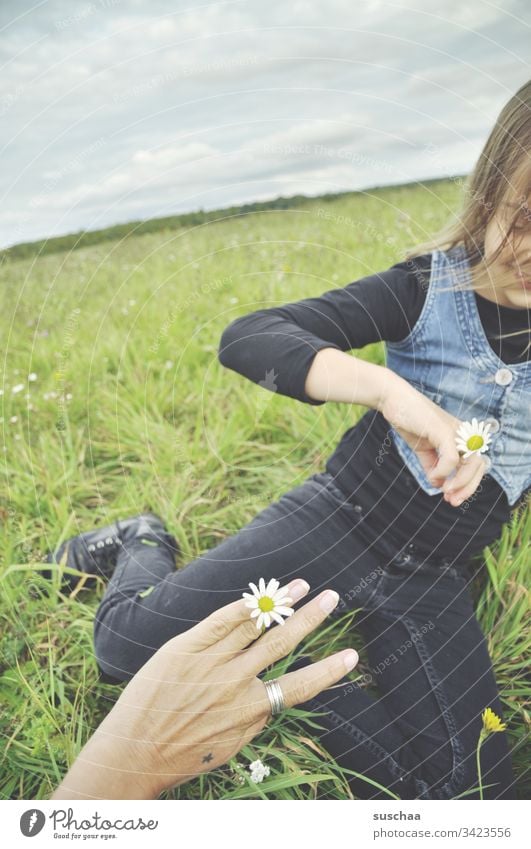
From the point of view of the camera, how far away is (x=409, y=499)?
29.5 inches

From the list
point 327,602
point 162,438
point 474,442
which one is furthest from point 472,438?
point 162,438

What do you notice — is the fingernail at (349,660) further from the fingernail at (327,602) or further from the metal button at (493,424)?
the metal button at (493,424)

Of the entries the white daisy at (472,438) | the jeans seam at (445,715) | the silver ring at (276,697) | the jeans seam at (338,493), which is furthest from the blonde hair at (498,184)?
the silver ring at (276,697)

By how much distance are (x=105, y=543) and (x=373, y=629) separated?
0.41 meters

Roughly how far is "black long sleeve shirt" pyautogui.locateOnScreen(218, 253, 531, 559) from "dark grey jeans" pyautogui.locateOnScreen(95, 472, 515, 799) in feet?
0.10

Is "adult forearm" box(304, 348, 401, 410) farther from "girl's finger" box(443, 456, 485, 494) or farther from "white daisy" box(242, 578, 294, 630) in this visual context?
"white daisy" box(242, 578, 294, 630)

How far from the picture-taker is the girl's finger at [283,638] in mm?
625

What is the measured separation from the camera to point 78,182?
75cm

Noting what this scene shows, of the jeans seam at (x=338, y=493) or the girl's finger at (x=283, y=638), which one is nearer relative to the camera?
the girl's finger at (x=283, y=638)

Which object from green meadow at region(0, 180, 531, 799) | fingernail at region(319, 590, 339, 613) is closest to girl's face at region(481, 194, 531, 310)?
green meadow at region(0, 180, 531, 799)

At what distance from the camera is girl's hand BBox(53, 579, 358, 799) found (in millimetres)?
607

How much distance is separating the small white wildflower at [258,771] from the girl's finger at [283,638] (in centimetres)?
9
